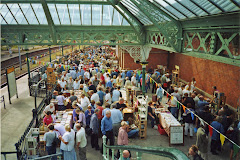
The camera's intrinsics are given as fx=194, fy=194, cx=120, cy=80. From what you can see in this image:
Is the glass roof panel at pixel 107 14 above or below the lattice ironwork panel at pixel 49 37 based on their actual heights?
above

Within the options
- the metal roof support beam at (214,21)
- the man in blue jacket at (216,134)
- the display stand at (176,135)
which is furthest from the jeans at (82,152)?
the metal roof support beam at (214,21)

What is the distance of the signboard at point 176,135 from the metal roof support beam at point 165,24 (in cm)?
319

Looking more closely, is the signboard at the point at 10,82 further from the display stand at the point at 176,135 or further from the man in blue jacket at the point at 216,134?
the man in blue jacket at the point at 216,134

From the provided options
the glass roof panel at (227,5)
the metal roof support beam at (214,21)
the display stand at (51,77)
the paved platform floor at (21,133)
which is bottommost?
the paved platform floor at (21,133)

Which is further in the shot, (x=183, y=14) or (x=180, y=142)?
(x=180, y=142)

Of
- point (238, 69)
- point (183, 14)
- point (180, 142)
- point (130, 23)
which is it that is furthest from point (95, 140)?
point (238, 69)

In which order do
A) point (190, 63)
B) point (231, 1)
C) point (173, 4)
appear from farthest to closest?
point (190, 63) → point (173, 4) → point (231, 1)

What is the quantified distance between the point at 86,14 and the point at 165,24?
6.08 m

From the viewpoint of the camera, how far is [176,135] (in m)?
8.01

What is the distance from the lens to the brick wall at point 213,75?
11.1 m

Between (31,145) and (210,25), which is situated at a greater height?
(210,25)

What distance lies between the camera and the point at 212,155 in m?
7.43

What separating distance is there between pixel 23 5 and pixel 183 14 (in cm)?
933

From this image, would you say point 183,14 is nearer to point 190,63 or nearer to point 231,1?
point 231,1
